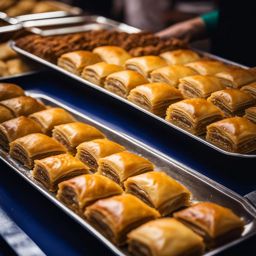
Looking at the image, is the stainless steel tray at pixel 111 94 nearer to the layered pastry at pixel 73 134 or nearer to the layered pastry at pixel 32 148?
the layered pastry at pixel 73 134

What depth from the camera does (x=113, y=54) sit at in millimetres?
3721

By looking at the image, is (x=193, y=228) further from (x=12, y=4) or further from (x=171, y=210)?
(x=12, y=4)

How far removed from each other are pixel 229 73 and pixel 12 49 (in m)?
1.79

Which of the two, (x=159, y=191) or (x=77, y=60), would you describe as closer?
(x=159, y=191)

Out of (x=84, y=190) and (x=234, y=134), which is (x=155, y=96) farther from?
(x=84, y=190)

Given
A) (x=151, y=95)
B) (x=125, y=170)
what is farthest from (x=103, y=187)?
(x=151, y=95)

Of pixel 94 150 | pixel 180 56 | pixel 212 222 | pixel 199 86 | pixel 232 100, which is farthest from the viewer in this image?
pixel 180 56

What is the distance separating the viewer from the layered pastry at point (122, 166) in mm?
2254

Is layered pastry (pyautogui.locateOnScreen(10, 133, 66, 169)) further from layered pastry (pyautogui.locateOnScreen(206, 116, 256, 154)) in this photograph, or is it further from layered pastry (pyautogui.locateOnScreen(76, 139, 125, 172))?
layered pastry (pyautogui.locateOnScreen(206, 116, 256, 154))

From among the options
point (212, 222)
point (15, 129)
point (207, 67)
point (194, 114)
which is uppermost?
point (207, 67)

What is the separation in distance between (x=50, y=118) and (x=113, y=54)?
1.13 meters

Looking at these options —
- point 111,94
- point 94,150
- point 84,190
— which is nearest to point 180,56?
point 111,94

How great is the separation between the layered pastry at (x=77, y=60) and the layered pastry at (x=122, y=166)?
4.29 ft

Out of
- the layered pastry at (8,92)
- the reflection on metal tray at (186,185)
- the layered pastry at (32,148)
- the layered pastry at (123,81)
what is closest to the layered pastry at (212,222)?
the reflection on metal tray at (186,185)
